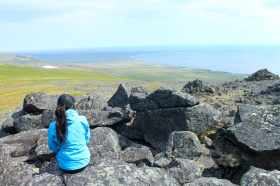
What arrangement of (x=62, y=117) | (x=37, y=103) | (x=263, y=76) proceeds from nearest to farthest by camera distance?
1. (x=62, y=117)
2. (x=37, y=103)
3. (x=263, y=76)

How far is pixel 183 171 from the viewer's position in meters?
10.0

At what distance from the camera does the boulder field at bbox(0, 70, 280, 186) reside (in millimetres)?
8617

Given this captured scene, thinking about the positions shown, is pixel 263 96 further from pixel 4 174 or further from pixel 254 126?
pixel 4 174

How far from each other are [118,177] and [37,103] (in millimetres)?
13905

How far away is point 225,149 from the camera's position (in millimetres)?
13172

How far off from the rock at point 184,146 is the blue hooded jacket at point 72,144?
19.5ft

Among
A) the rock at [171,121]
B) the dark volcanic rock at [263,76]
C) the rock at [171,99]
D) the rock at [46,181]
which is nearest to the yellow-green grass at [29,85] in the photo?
the rock at [171,121]

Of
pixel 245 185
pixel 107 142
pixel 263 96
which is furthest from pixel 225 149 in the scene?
pixel 263 96

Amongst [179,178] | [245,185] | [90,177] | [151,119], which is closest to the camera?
[90,177]

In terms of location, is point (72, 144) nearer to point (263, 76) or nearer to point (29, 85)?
point (263, 76)

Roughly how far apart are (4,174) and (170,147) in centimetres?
826

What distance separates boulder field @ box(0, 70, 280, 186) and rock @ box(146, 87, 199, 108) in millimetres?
68

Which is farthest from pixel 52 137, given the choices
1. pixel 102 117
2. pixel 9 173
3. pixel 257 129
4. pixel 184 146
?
pixel 257 129

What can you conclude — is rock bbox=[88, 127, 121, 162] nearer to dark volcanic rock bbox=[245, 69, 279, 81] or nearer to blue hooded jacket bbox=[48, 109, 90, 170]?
blue hooded jacket bbox=[48, 109, 90, 170]
